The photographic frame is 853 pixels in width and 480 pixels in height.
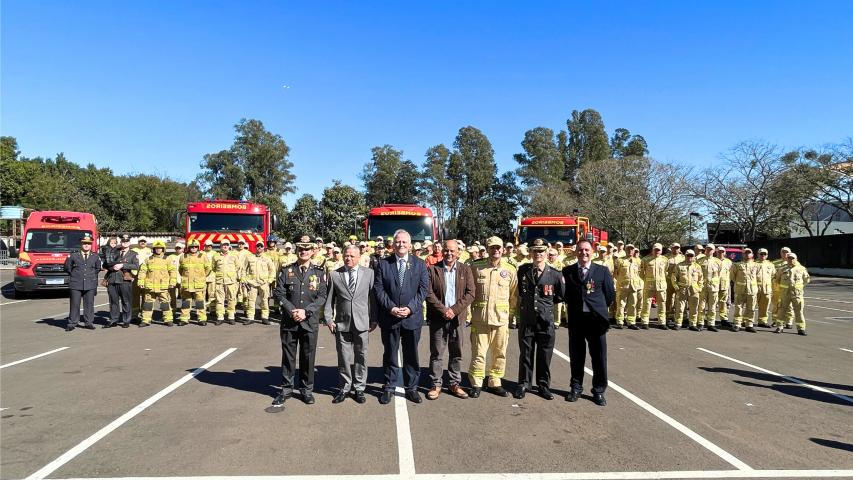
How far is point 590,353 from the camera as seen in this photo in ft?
20.1

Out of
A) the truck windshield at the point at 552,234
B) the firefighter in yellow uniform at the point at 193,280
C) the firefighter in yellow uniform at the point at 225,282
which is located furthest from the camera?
the truck windshield at the point at 552,234

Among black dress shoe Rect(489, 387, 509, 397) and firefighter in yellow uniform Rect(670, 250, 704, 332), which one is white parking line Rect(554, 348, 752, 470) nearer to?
black dress shoe Rect(489, 387, 509, 397)

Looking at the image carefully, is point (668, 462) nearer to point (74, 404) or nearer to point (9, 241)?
point (74, 404)

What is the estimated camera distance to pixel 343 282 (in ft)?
19.5

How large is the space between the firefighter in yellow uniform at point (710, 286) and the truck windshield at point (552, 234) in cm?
648

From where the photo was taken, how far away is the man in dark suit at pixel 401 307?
5836 mm

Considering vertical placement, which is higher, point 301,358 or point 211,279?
point 211,279

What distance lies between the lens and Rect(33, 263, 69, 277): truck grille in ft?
49.2

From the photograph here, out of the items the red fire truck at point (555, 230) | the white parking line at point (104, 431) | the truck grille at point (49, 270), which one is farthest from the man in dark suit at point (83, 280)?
the red fire truck at point (555, 230)

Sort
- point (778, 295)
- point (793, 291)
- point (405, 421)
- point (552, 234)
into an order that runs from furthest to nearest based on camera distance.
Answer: point (552, 234) < point (778, 295) < point (793, 291) < point (405, 421)

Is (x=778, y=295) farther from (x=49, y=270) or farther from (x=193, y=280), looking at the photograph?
(x=49, y=270)

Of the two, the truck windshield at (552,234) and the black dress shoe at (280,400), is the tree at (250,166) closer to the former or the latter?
the truck windshield at (552,234)

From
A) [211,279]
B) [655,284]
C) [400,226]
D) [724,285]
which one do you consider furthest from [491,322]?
[400,226]

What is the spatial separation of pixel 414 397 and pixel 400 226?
10.1 m
